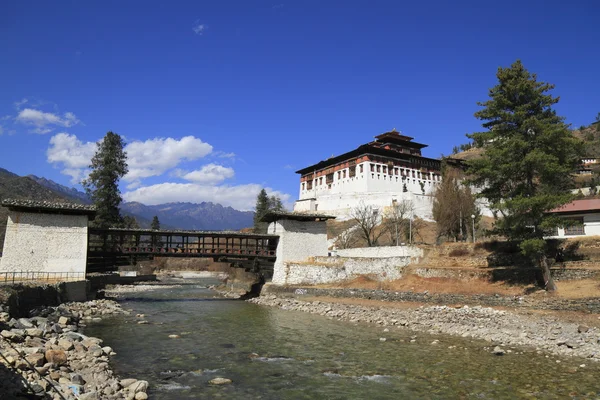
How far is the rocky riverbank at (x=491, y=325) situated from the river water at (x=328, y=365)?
3.27 ft

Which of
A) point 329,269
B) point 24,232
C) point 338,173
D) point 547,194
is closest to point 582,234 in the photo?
point 547,194

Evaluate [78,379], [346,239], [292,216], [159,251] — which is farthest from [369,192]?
[78,379]

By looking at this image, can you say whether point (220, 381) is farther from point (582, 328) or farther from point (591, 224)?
point (591, 224)

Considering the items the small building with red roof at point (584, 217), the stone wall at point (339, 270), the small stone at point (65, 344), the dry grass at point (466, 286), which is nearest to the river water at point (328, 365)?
the small stone at point (65, 344)

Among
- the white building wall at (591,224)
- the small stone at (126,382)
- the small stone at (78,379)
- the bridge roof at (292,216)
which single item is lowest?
the small stone at (126,382)

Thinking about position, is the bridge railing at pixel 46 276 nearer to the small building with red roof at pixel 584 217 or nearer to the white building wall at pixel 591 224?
the small building with red roof at pixel 584 217

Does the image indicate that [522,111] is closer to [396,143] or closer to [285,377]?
[285,377]

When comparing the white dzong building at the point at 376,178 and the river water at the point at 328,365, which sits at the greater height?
the white dzong building at the point at 376,178

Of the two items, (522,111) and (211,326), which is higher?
(522,111)

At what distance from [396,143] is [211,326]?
2566 inches

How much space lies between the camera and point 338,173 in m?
76.5

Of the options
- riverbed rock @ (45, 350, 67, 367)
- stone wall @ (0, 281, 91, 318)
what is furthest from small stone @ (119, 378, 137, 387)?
stone wall @ (0, 281, 91, 318)

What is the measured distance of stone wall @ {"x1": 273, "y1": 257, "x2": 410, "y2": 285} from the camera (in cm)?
3364

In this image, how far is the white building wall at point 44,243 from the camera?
92.9 feet
